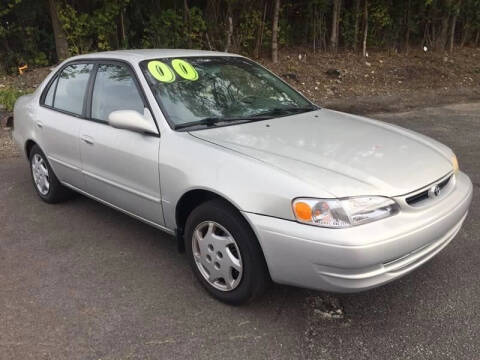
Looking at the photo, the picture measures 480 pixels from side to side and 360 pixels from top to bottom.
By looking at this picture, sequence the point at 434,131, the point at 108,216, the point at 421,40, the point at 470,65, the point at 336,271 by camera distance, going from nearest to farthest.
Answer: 1. the point at 336,271
2. the point at 108,216
3. the point at 434,131
4. the point at 470,65
5. the point at 421,40

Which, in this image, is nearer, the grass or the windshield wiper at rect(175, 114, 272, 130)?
the windshield wiper at rect(175, 114, 272, 130)

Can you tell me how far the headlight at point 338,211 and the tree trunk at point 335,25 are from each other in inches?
424

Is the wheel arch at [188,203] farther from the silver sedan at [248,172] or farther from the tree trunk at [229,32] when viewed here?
the tree trunk at [229,32]

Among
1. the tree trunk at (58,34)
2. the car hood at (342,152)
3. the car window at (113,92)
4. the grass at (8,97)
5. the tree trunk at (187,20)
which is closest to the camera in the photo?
the car hood at (342,152)

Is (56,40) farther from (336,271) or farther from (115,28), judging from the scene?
(336,271)

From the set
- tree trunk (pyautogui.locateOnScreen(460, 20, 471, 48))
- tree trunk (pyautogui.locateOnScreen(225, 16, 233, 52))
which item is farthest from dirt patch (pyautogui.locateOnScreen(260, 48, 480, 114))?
tree trunk (pyautogui.locateOnScreen(460, 20, 471, 48))

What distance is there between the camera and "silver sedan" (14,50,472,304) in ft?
8.18

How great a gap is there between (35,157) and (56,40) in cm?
617

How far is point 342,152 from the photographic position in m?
2.92

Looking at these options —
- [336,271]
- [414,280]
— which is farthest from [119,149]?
[414,280]

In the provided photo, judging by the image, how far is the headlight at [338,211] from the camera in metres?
2.45

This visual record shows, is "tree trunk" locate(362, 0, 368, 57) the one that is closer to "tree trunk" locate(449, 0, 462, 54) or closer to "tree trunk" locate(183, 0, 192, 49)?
"tree trunk" locate(449, 0, 462, 54)

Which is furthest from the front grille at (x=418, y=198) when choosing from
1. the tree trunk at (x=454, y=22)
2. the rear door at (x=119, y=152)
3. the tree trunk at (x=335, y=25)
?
the tree trunk at (x=454, y=22)

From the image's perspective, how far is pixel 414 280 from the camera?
10.6ft
